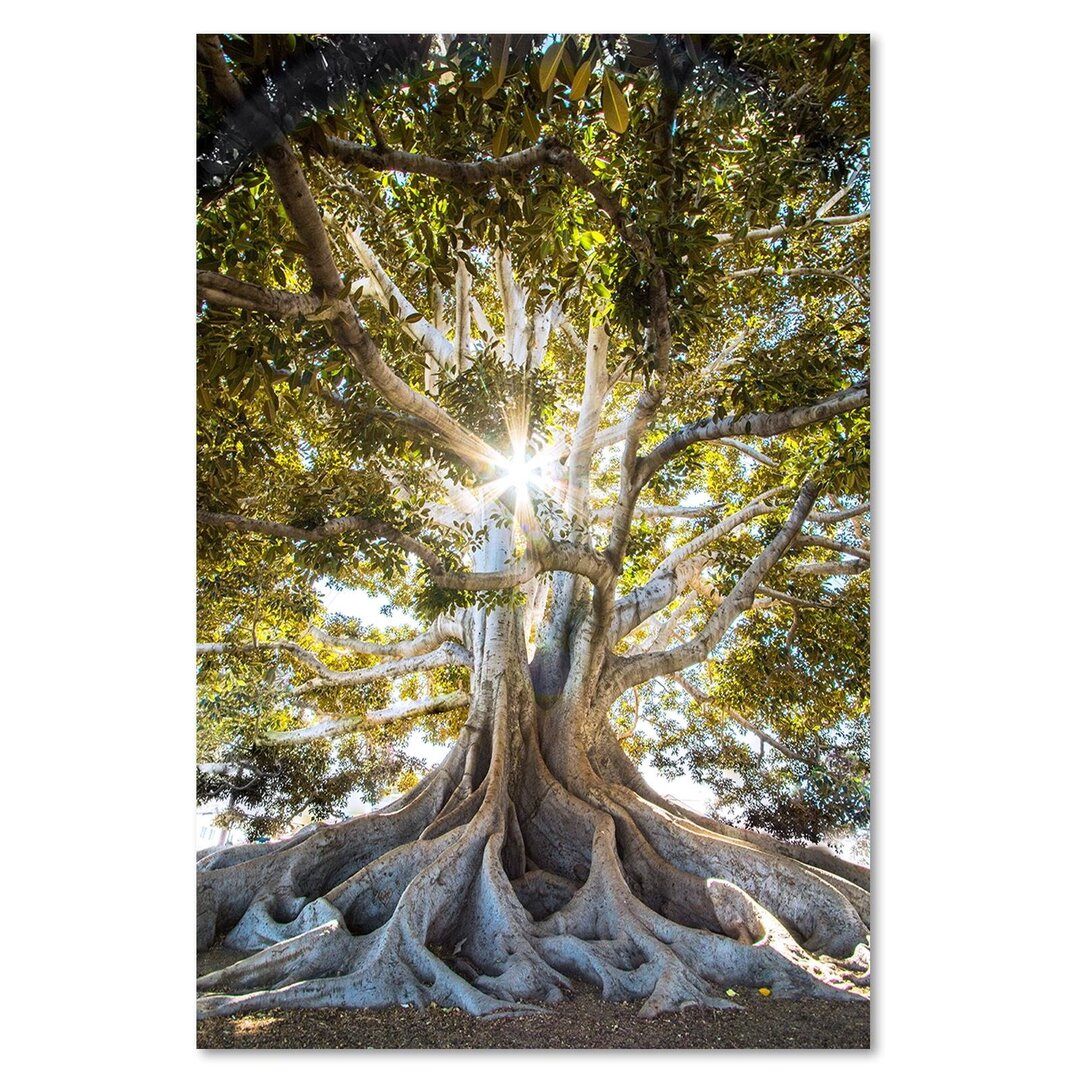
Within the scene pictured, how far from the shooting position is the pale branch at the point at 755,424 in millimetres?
2758

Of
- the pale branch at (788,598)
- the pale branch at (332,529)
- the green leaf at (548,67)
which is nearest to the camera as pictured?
the green leaf at (548,67)

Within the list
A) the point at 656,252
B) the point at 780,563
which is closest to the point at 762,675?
the point at 780,563

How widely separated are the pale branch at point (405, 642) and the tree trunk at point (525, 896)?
0.26 metres

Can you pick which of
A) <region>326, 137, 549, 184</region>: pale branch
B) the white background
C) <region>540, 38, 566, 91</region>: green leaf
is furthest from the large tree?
<region>540, 38, 566, 91</region>: green leaf

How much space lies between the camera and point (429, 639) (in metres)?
3.75

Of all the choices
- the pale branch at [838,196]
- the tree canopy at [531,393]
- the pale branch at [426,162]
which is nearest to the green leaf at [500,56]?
the tree canopy at [531,393]

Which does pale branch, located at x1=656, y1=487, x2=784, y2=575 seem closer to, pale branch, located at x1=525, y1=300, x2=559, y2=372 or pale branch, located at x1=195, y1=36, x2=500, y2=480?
pale branch, located at x1=525, y1=300, x2=559, y2=372

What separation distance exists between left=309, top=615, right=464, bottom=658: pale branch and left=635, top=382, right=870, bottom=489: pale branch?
1.16m

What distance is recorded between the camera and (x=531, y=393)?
10.3 ft

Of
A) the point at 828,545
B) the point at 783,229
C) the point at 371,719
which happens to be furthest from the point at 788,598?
the point at 371,719

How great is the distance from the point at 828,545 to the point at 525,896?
1891mm

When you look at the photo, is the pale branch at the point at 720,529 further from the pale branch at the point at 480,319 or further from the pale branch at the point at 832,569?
the pale branch at the point at 480,319

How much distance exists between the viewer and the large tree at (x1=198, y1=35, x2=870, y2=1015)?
2.23 meters
